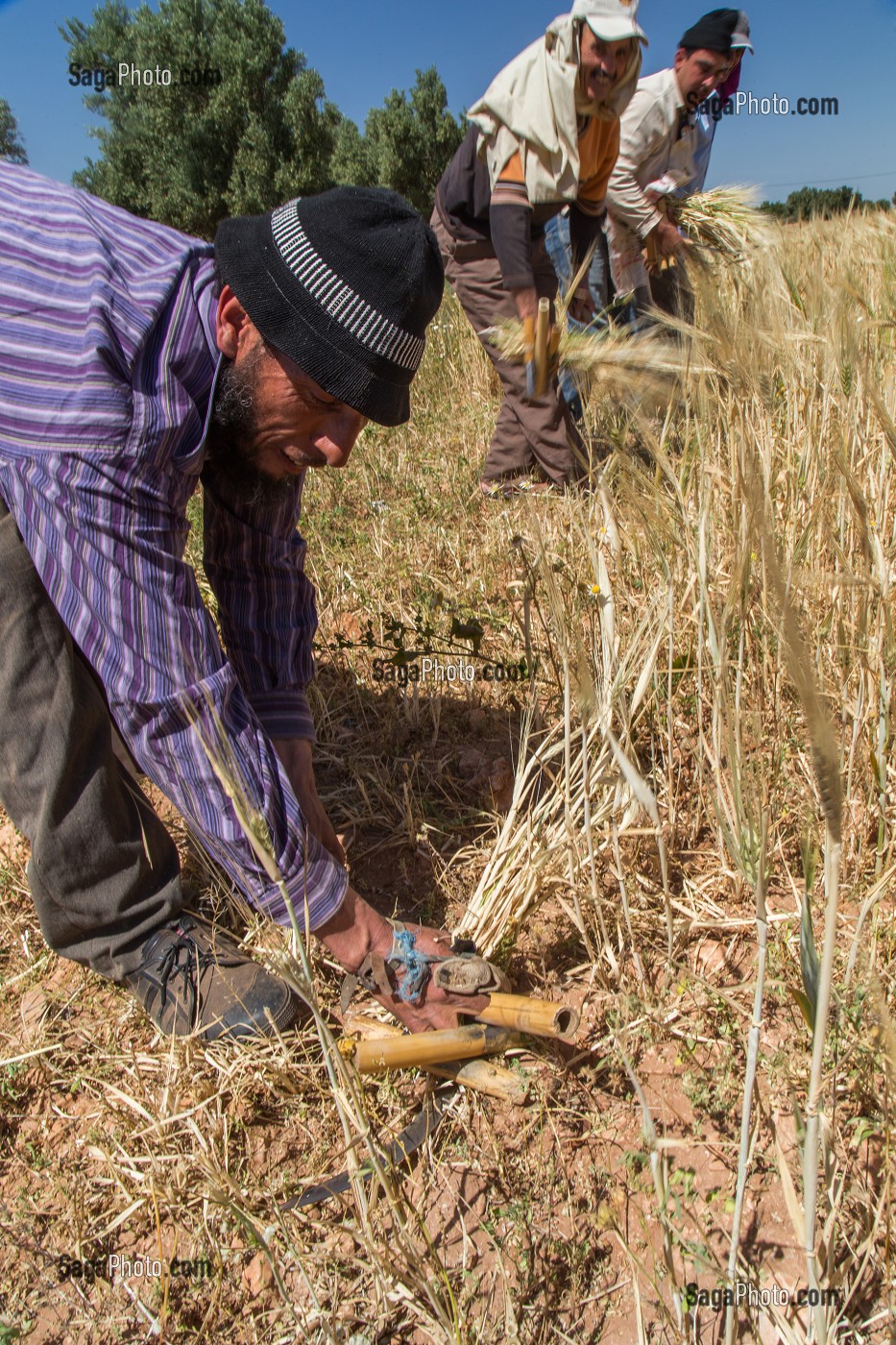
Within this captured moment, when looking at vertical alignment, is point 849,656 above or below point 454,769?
above

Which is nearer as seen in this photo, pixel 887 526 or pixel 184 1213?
pixel 184 1213

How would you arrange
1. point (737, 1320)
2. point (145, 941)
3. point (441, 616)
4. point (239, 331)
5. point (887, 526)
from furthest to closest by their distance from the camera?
1. point (441, 616)
2. point (887, 526)
3. point (145, 941)
4. point (239, 331)
5. point (737, 1320)

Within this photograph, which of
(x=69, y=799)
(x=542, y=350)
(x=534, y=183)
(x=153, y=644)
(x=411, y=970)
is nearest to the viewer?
(x=153, y=644)

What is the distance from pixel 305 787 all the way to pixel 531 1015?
29.5 inches

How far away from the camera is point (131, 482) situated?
1.26m

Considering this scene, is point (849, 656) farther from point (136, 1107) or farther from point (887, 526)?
point (136, 1107)

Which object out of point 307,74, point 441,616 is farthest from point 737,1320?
point 307,74

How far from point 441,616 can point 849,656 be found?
1344mm

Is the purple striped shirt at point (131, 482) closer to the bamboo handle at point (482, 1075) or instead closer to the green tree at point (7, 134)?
the bamboo handle at point (482, 1075)

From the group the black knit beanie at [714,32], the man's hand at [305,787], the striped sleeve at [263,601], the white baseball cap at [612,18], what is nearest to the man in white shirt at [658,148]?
the black knit beanie at [714,32]

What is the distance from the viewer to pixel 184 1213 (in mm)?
1359

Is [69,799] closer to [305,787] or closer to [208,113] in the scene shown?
[305,787]

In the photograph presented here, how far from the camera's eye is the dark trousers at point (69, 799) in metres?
1.43

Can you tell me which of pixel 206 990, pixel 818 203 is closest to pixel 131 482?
pixel 206 990
